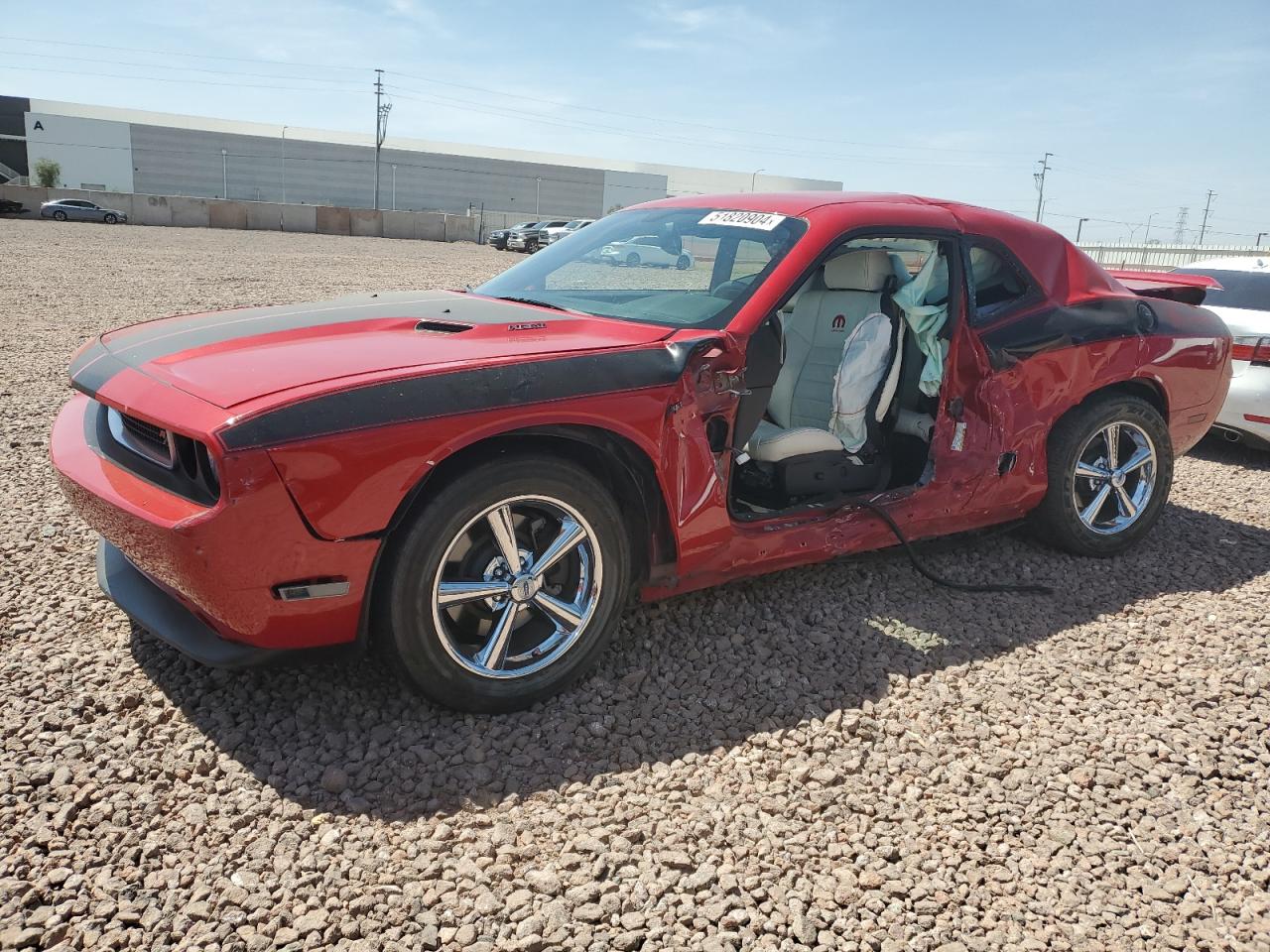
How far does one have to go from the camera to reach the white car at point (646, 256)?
3865 millimetres

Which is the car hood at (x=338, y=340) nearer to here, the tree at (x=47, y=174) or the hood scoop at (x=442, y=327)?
the hood scoop at (x=442, y=327)

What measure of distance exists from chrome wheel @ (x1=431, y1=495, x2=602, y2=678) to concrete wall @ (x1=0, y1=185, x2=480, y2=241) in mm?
42852

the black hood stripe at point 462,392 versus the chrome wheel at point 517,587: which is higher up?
the black hood stripe at point 462,392

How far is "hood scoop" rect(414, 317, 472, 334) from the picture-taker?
10.2ft

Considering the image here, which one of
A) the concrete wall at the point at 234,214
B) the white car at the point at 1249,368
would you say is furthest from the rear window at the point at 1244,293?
the concrete wall at the point at 234,214

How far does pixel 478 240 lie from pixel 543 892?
45.9m

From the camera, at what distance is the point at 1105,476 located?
4555 millimetres

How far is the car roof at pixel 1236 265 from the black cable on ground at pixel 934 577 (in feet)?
15.1

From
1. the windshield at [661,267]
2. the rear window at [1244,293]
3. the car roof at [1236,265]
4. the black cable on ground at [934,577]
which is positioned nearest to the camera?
the windshield at [661,267]

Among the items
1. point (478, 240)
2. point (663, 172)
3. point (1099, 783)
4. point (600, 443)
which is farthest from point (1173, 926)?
point (663, 172)

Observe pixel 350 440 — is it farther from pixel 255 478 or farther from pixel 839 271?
pixel 839 271

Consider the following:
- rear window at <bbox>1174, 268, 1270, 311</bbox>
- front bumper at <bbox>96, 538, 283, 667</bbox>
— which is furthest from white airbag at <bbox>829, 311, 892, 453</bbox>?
rear window at <bbox>1174, 268, 1270, 311</bbox>

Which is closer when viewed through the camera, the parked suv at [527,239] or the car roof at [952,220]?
the car roof at [952,220]

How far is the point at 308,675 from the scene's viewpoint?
312 cm
